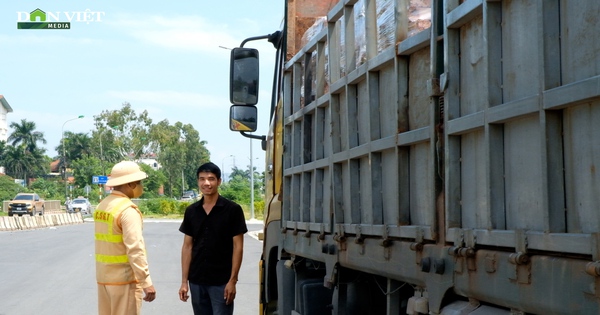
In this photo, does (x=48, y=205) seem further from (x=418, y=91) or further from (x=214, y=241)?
(x=418, y=91)

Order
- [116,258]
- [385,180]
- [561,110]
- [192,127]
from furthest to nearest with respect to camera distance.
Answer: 1. [192,127]
2. [116,258]
3. [385,180]
4. [561,110]

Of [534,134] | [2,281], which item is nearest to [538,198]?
[534,134]

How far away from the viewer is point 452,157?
11.3 ft

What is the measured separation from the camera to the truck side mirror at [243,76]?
7395mm

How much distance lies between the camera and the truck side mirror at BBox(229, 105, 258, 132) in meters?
7.67

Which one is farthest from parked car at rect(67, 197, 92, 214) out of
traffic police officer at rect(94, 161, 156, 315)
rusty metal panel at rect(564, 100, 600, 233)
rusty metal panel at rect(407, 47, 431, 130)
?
rusty metal panel at rect(564, 100, 600, 233)

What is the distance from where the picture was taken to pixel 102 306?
241 inches

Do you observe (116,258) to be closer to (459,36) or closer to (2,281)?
(459,36)

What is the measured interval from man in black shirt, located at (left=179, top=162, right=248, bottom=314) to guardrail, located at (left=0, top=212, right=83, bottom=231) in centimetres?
3746

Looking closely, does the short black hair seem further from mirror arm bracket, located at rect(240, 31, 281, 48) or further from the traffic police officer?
mirror arm bracket, located at rect(240, 31, 281, 48)

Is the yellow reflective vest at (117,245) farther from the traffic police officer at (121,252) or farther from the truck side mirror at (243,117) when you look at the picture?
the truck side mirror at (243,117)

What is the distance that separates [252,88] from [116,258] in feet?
7.06

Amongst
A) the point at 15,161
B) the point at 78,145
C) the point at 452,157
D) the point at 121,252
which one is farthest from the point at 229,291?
the point at 78,145

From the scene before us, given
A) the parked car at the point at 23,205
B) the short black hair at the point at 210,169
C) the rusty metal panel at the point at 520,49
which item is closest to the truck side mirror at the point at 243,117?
the short black hair at the point at 210,169
